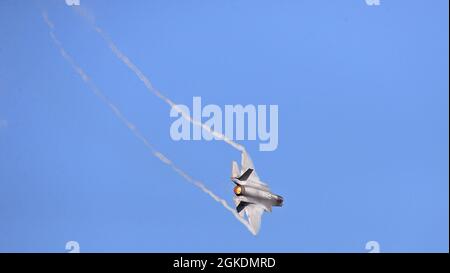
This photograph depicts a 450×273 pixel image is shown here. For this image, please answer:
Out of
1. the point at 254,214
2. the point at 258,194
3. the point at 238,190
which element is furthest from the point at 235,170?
the point at 254,214

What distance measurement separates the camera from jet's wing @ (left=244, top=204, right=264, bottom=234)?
6581 cm

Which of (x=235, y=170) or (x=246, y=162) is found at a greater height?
(x=246, y=162)

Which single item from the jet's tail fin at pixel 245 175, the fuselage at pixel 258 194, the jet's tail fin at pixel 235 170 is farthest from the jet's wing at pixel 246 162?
the jet's tail fin at pixel 245 175

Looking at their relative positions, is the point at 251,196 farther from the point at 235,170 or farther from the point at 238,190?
the point at 235,170

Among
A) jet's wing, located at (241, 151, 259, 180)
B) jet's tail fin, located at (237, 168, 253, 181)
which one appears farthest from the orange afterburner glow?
jet's wing, located at (241, 151, 259, 180)

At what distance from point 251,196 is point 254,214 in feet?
6.13

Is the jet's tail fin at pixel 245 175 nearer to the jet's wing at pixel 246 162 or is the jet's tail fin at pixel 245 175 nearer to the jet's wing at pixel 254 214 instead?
the jet's wing at pixel 254 214

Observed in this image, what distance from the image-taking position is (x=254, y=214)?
66500 millimetres

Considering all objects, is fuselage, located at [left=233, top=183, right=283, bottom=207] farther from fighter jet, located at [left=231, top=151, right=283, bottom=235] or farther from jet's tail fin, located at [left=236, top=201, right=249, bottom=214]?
jet's tail fin, located at [left=236, top=201, right=249, bottom=214]
